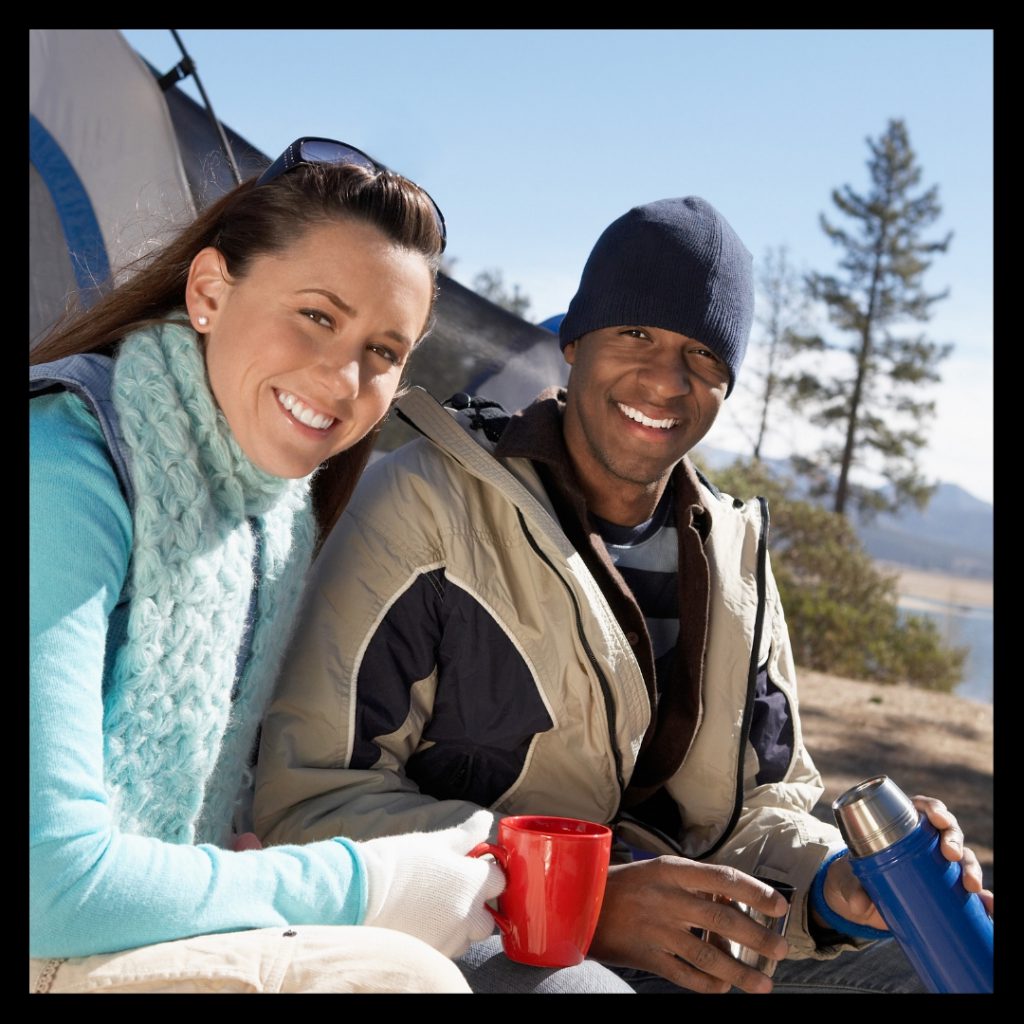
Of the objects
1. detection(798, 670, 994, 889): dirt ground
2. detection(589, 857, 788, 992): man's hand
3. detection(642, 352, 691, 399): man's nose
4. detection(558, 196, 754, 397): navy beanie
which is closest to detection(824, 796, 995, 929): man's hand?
detection(589, 857, 788, 992): man's hand

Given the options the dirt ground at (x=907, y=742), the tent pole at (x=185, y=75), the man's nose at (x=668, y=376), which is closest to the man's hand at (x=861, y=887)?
the man's nose at (x=668, y=376)

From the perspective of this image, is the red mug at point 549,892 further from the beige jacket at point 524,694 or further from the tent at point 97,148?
the tent at point 97,148

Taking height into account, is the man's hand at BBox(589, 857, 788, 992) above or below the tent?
below

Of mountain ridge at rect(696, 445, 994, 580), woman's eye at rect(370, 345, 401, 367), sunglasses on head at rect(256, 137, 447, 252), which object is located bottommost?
woman's eye at rect(370, 345, 401, 367)

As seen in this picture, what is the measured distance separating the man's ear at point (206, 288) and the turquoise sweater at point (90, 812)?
268mm

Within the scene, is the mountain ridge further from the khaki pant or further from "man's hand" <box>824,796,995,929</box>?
the khaki pant

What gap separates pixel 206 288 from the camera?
1660 mm

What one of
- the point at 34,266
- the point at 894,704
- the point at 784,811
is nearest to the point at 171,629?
the point at 784,811

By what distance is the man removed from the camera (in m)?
1.83

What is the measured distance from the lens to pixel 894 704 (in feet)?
29.1

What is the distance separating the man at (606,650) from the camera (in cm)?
183

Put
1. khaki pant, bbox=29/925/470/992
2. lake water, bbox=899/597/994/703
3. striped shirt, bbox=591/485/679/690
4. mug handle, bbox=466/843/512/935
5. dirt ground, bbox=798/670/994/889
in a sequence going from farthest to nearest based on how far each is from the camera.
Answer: lake water, bbox=899/597/994/703 < dirt ground, bbox=798/670/994/889 < striped shirt, bbox=591/485/679/690 < mug handle, bbox=466/843/512/935 < khaki pant, bbox=29/925/470/992

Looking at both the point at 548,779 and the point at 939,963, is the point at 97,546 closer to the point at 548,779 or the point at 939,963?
the point at 548,779

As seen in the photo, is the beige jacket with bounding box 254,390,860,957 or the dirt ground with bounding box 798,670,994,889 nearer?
the beige jacket with bounding box 254,390,860,957
